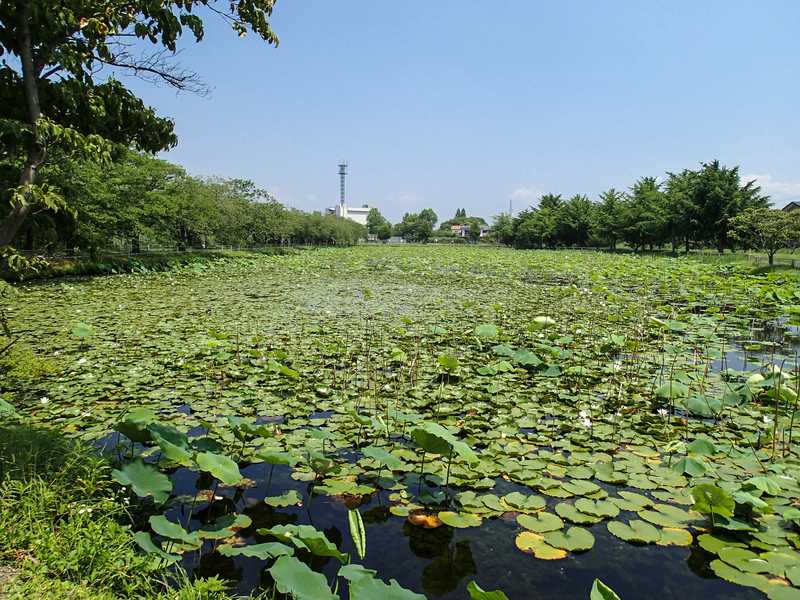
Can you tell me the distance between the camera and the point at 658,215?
118 feet

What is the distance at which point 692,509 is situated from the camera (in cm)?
297

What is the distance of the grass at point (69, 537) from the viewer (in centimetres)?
212

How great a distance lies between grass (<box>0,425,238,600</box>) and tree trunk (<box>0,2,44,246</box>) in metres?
1.33

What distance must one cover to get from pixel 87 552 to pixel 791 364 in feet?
25.8

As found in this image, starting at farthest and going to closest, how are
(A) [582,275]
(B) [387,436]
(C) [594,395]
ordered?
1. (A) [582,275]
2. (C) [594,395]
3. (B) [387,436]

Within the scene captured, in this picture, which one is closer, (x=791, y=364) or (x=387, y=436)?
(x=387, y=436)

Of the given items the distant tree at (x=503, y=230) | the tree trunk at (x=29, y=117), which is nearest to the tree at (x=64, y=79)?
the tree trunk at (x=29, y=117)

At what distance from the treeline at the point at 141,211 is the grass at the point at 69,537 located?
1573mm

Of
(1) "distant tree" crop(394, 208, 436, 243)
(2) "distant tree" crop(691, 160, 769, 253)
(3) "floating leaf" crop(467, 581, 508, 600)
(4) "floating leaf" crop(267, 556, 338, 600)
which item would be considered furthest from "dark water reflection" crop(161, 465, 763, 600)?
(1) "distant tree" crop(394, 208, 436, 243)

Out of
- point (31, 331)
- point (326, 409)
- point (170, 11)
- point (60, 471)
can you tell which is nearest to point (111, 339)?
point (31, 331)

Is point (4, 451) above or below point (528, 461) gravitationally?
above

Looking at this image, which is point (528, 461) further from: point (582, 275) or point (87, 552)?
point (582, 275)

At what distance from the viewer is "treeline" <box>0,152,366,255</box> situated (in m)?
17.2

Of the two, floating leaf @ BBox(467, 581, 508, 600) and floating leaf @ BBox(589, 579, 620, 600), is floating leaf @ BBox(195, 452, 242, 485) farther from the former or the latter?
floating leaf @ BBox(589, 579, 620, 600)
